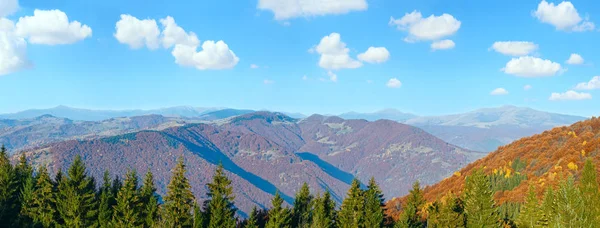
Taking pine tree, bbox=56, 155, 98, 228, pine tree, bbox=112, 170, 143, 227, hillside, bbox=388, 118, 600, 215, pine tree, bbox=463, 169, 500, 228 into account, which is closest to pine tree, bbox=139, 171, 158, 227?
pine tree, bbox=112, 170, 143, 227

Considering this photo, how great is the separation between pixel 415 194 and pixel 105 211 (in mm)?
47280

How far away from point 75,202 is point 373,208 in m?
41.4

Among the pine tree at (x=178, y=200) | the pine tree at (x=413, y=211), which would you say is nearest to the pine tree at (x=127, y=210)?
the pine tree at (x=178, y=200)

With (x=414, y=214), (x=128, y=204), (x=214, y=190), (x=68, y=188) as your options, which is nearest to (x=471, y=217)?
(x=414, y=214)

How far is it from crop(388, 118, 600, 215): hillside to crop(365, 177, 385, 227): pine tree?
100 feet

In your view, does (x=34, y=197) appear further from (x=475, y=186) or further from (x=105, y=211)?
(x=475, y=186)

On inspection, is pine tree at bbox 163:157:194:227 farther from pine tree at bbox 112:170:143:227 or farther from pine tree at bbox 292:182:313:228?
pine tree at bbox 292:182:313:228

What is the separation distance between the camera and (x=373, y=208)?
2506 inches

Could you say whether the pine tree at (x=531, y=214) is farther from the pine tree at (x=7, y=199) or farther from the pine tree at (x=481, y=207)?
the pine tree at (x=7, y=199)

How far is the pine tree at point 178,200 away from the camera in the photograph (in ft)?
172

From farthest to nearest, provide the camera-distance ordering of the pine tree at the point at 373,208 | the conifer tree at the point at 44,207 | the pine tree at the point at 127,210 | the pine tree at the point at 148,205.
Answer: the pine tree at the point at 373,208
the conifer tree at the point at 44,207
the pine tree at the point at 148,205
the pine tree at the point at 127,210

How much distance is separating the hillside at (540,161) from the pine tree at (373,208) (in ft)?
100

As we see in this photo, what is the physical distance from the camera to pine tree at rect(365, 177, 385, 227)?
6056 cm

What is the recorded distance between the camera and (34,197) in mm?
58281
